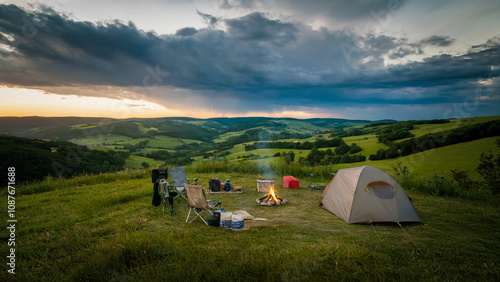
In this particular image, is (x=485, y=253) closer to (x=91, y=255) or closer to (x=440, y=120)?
(x=91, y=255)

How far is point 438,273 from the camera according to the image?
350cm

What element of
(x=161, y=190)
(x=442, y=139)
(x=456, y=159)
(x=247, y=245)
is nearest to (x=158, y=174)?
(x=161, y=190)

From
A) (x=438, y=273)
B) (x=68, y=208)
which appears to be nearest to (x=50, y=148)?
(x=68, y=208)

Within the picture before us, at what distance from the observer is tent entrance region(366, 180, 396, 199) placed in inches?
264

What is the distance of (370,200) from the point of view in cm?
664

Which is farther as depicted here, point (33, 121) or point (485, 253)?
point (33, 121)

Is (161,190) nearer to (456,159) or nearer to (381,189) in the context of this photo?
(381,189)

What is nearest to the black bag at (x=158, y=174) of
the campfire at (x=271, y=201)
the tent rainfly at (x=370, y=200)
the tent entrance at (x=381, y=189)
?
the campfire at (x=271, y=201)

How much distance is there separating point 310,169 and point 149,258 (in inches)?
477

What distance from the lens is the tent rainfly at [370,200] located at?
6402 millimetres

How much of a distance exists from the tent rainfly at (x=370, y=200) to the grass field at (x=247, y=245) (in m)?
0.30

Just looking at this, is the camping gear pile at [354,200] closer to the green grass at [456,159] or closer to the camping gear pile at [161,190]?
the camping gear pile at [161,190]

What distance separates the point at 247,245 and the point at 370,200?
4.30 m

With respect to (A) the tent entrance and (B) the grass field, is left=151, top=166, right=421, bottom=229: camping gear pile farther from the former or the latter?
(B) the grass field
